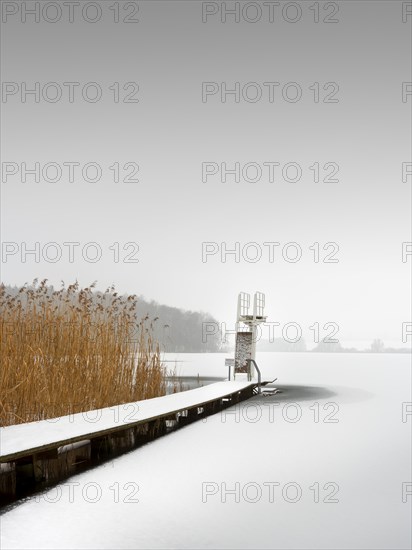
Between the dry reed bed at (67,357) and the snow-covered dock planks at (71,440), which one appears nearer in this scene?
the snow-covered dock planks at (71,440)

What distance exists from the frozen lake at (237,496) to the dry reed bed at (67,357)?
798 millimetres

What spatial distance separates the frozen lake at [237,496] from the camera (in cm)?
367

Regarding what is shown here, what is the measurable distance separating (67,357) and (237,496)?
253 cm

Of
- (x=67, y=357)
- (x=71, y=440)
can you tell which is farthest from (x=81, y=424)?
(x=67, y=357)

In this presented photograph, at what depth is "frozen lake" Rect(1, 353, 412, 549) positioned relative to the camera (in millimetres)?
3670

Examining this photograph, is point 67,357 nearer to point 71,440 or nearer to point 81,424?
point 81,424

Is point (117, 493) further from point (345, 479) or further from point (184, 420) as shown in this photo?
point (184, 420)

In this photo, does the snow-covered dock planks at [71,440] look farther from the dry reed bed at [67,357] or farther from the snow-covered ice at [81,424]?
the dry reed bed at [67,357]

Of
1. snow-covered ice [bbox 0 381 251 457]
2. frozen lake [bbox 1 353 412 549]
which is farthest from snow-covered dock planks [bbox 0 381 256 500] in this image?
frozen lake [bbox 1 353 412 549]

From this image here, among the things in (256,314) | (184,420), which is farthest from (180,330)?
(184,420)

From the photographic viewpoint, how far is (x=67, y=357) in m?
6.55

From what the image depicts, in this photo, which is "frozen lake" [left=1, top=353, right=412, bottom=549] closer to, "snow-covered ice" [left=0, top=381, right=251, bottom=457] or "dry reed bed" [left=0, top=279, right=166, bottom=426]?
"snow-covered ice" [left=0, top=381, right=251, bottom=457]

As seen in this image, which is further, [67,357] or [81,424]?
[67,357]

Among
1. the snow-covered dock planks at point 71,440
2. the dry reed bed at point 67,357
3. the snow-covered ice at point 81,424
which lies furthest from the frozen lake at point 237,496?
the dry reed bed at point 67,357
